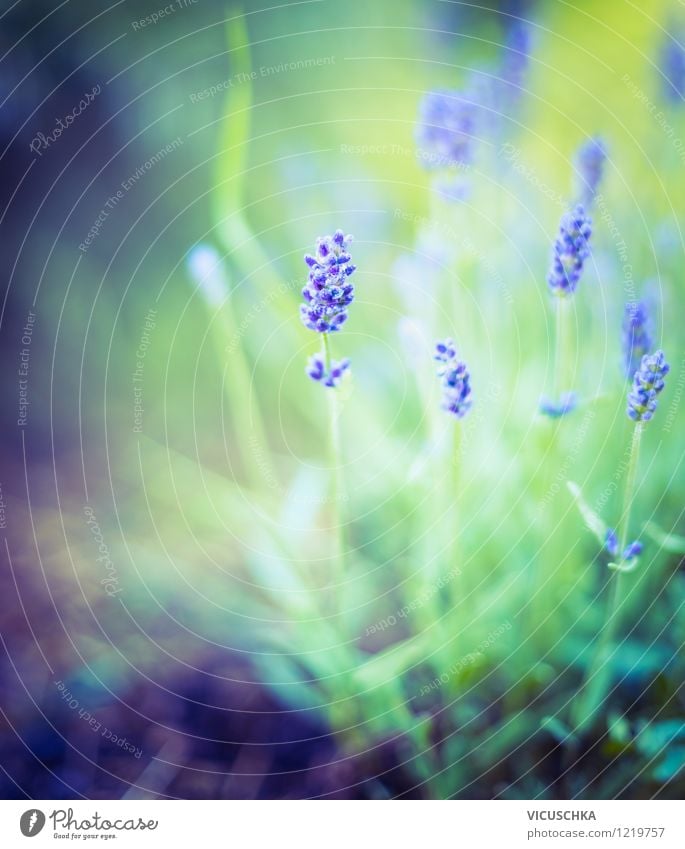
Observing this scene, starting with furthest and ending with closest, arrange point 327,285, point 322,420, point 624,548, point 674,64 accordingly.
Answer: point 322,420
point 674,64
point 624,548
point 327,285

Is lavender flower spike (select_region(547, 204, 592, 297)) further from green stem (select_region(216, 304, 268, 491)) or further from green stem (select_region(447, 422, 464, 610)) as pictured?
green stem (select_region(216, 304, 268, 491))

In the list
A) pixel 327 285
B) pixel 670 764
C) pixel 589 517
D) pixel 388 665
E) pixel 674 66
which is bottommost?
pixel 670 764

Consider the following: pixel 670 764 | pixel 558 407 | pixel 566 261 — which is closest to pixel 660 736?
pixel 670 764

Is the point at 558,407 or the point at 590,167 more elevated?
the point at 590,167

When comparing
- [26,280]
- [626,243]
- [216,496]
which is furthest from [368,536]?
[26,280]

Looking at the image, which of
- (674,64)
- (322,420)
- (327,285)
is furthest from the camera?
(322,420)

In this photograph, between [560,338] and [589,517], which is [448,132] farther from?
[589,517]

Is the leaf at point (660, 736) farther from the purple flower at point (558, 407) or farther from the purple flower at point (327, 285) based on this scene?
the purple flower at point (327, 285)

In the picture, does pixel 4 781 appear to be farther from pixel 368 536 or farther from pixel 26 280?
pixel 26 280
